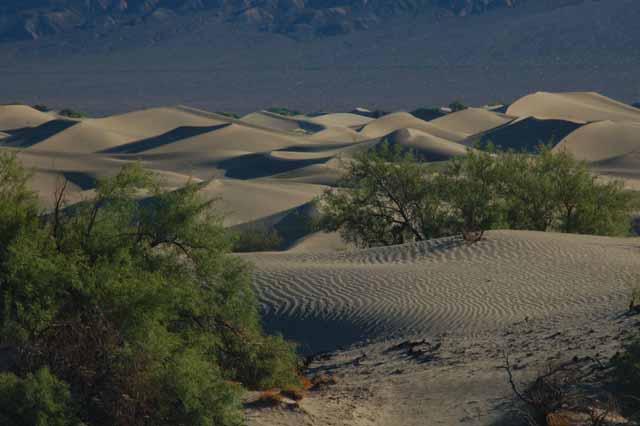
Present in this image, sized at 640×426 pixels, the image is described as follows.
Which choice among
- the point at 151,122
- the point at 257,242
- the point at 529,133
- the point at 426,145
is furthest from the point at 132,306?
the point at 151,122

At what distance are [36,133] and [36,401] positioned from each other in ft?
223

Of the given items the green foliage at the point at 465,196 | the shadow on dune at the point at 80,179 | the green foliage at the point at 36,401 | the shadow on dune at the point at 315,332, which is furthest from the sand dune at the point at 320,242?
the shadow on dune at the point at 80,179

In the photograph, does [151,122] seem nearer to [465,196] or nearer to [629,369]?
[465,196]

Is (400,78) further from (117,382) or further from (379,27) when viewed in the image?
(117,382)

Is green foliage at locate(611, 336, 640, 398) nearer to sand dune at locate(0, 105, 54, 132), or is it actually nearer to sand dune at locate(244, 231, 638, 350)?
sand dune at locate(244, 231, 638, 350)

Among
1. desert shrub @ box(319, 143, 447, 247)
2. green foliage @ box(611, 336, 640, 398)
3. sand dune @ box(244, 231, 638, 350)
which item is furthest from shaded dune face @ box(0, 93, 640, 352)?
green foliage @ box(611, 336, 640, 398)

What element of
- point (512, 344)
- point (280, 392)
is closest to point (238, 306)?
point (280, 392)

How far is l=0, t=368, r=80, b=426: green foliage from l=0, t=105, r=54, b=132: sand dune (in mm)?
76065

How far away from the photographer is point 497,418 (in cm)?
920

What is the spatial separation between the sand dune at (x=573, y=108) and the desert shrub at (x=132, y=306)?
219 ft

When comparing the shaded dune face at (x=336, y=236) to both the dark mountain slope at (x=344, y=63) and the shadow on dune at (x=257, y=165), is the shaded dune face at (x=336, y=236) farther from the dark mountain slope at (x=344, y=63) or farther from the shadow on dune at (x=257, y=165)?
the dark mountain slope at (x=344, y=63)

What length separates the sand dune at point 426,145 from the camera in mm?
54906

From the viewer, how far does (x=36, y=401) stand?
774 centimetres

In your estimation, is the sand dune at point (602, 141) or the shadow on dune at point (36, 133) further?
the shadow on dune at point (36, 133)
